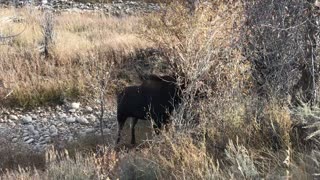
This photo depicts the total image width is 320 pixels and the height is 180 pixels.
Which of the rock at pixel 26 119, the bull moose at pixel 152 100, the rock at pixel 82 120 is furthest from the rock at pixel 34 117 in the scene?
the bull moose at pixel 152 100

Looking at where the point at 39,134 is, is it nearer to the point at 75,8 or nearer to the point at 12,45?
the point at 12,45

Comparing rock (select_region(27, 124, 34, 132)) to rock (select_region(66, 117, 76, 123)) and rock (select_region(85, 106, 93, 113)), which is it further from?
rock (select_region(85, 106, 93, 113))

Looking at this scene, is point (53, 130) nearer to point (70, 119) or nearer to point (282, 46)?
point (70, 119)

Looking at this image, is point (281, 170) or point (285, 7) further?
point (285, 7)

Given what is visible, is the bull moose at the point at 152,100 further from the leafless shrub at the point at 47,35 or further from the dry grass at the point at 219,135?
the leafless shrub at the point at 47,35

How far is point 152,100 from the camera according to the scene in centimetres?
642

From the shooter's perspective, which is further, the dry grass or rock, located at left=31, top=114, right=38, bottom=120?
rock, located at left=31, top=114, right=38, bottom=120

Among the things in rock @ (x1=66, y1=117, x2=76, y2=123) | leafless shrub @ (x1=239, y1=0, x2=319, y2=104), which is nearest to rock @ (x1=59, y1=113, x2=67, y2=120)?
rock @ (x1=66, y1=117, x2=76, y2=123)

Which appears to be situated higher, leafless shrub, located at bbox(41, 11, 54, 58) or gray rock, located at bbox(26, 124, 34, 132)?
leafless shrub, located at bbox(41, 11, 54, 58)

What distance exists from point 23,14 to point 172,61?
11.1 meters

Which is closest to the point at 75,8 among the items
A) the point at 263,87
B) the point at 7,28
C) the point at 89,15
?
the point at 89,15

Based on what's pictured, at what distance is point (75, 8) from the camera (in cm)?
2228

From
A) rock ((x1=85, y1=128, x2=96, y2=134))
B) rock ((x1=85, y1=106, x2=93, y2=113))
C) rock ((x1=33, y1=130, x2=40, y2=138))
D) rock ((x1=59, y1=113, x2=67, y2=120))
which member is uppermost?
rock ((x1=85, y1=106, x2=93, y2=113))

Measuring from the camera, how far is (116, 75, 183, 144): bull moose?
20.2 feet
